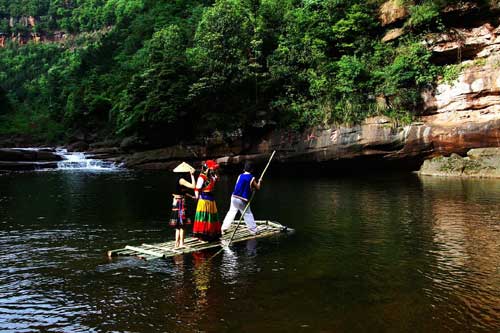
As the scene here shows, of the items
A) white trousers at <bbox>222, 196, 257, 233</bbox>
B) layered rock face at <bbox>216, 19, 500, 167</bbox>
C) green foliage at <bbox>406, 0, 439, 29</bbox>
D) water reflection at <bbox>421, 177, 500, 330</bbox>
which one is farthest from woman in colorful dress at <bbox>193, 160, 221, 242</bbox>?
green foliage at <bbox>406, 0, 439, 29</bbox>

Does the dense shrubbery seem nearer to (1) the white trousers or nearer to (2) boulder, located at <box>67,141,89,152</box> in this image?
(2) boulder, located at <box>67,141,89,152</box>

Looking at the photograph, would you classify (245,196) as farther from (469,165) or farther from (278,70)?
(278,70)

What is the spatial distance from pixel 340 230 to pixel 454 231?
315cm

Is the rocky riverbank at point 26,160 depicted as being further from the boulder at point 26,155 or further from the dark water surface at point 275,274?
the dark water surface at point 275,274

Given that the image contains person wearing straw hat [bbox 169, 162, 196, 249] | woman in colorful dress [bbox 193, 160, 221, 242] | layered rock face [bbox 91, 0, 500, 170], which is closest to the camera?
person wearing straw hat [bbox 169, 162, 196, 249]

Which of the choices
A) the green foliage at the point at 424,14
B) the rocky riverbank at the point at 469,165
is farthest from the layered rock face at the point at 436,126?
the green foliage at the point at 424,14

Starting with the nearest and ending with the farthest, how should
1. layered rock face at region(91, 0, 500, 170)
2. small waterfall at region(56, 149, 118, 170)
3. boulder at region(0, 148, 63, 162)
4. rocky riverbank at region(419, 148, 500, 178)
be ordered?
1. rocky riverbank at region(419, 148, 500, 178)
2. layered rock face at region(91, 0, 500, 170)
3. boulder at region(0, 148, 63, 162)
4. small waterfall at region(56, 149, 118, 170)

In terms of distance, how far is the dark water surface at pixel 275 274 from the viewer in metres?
6.62

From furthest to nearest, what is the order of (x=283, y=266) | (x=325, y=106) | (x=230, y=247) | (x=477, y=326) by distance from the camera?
(x=325, y=106) → (x=230, y=247) → (x=283, y=266) → (x=477, y=326)

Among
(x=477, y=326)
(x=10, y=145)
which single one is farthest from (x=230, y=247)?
(x=10, y=145)

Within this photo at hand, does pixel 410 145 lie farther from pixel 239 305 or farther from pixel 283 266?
pixel 239 305

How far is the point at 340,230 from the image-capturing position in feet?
42.7

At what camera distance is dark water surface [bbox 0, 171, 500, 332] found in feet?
21.7

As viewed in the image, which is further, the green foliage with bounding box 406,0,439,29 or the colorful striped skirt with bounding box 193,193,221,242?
the green foliage with bounding box 406,0,439,29
